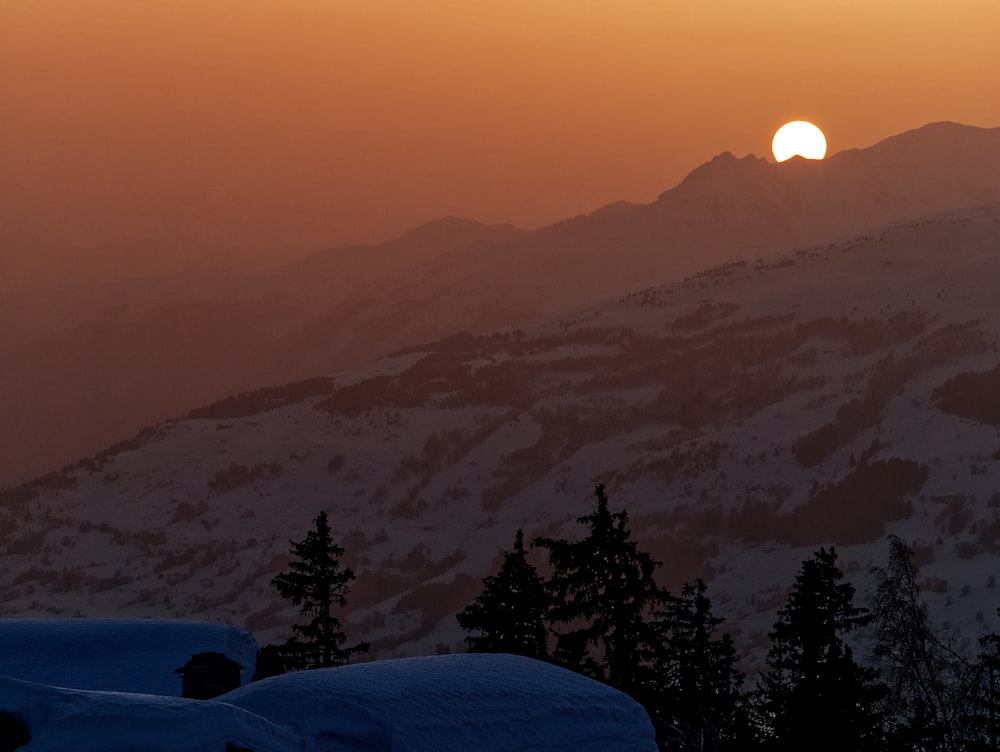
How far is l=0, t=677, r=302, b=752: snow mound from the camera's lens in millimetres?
15703

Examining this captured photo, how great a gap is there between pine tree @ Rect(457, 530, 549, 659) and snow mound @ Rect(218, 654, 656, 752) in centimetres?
1282

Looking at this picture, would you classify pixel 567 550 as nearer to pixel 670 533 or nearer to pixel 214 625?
pixel 214 625

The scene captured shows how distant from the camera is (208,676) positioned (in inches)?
919

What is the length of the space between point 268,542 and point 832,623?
144 meters

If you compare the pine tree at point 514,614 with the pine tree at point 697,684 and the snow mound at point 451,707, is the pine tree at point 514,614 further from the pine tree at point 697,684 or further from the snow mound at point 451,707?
the snow mound at point 451,707

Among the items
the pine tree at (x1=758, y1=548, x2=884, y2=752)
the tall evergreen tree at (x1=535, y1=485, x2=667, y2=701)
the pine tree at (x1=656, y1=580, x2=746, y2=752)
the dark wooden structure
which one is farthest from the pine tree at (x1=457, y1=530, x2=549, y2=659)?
the dark wooden structure

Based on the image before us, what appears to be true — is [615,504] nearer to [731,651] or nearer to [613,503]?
[613,503]

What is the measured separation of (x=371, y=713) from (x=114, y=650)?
9.66 m

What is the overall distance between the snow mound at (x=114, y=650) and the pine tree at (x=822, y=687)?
9.99m

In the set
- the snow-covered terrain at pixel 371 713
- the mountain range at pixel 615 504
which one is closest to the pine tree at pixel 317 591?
the snow-covered terrain at pixel 371 713

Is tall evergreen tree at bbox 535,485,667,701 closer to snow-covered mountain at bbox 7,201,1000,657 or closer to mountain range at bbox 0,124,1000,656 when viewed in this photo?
mountain range at bbox 0,124,1000,656

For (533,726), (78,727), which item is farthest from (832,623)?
(78,727)

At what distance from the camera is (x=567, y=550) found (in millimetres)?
31656

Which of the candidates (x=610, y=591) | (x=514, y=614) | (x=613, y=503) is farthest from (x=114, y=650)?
(x=613, y=503)
